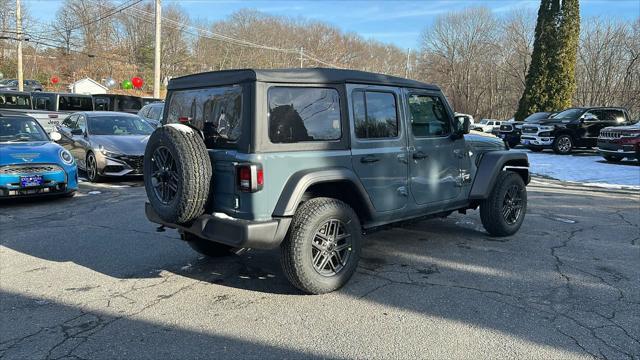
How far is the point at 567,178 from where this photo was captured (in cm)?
1250

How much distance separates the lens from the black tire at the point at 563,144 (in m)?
18.9

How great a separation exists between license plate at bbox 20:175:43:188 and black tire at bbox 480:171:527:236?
662cm

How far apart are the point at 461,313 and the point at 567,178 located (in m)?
10.3

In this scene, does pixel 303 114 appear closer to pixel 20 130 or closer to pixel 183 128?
pixel 183 128

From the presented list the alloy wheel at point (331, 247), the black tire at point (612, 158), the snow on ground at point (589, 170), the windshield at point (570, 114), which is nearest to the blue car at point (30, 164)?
the alloy wheel at point (331, 247)

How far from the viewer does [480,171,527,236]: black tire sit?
19.0 feet

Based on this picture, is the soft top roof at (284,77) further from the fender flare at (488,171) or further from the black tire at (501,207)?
the black tire at (501,207)

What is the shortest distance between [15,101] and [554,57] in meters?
24.2

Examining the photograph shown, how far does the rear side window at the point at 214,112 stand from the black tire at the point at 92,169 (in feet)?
20.9

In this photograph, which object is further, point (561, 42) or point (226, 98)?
point (561, 42)

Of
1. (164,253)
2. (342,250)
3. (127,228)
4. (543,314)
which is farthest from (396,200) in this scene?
(127,228)

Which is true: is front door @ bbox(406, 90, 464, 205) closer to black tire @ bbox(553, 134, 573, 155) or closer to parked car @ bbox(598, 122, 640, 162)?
parked car @ bbox(598, 122, 640, 162)

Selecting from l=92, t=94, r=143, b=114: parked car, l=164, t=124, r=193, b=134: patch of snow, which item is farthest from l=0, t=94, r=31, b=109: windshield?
l=164, t=124, r=193, b=134: patch of snow

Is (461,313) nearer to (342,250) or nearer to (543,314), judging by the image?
(543,314)
